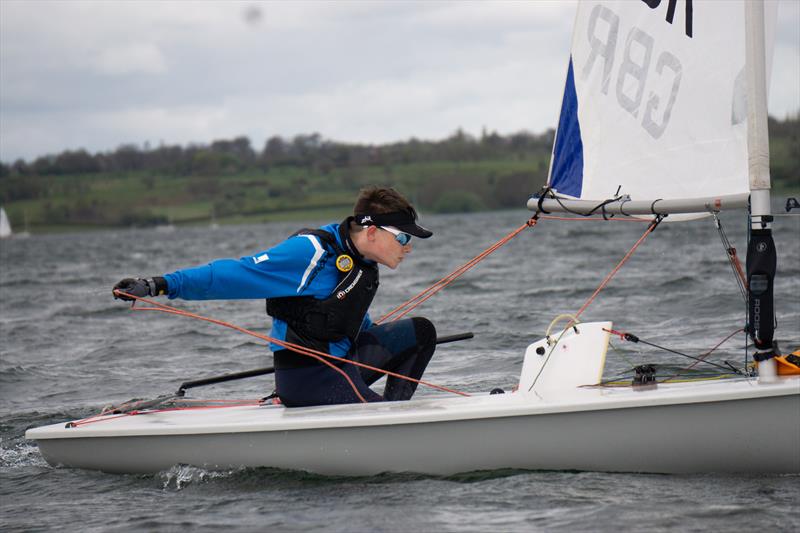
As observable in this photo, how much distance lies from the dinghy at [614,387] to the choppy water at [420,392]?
0.30ft

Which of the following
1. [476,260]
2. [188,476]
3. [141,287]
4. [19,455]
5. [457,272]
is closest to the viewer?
[141,287]

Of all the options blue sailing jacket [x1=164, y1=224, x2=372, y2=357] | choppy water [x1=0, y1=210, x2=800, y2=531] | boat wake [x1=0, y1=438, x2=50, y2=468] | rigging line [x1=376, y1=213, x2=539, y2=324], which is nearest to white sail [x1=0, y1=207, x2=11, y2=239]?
choppy water [x1=0, y1=210, x2=800, y2=531]

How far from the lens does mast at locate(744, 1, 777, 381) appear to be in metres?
3.99

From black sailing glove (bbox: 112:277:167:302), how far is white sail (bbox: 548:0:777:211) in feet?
6.22

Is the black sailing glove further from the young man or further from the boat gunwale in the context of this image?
the boat gunwale

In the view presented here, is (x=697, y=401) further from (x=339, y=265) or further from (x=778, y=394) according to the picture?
(x=339, y=265)

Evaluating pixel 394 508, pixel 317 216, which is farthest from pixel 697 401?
pixel 317 216

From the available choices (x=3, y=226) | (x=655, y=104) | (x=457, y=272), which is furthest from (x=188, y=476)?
(x=3, y=226)

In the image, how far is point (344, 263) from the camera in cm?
456

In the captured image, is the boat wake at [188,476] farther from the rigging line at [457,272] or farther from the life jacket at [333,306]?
the rigging line at [457,272]

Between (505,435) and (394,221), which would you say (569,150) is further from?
(505,435)

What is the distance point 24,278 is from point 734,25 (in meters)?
21.9

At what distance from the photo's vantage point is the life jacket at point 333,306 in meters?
4.54

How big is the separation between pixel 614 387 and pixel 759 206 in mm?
972
